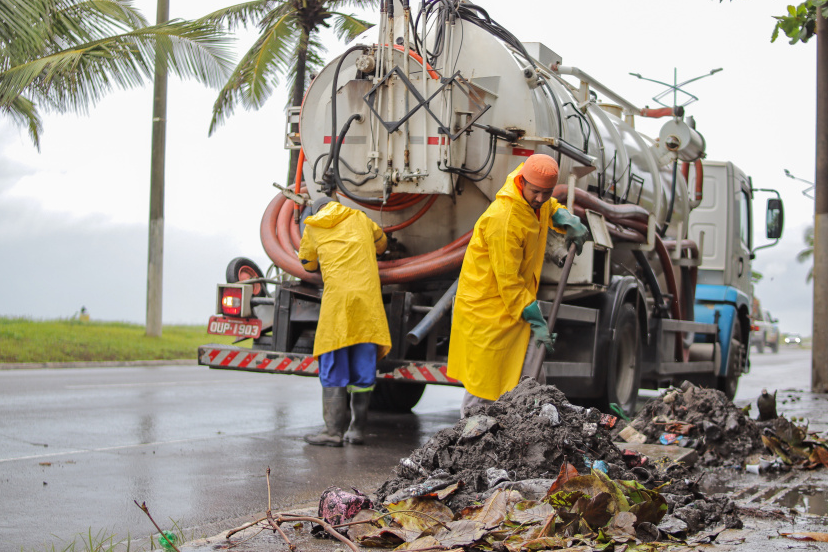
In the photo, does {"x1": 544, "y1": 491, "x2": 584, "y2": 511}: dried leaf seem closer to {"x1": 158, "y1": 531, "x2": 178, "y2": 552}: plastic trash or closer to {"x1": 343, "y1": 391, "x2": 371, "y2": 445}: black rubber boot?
{"x1": 158, "y1": 531, "x2": 178, "y2": 552}: plastic trash

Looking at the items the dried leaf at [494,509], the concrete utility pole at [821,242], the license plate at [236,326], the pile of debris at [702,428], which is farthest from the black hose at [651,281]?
the concrete utility pole at [821,242]

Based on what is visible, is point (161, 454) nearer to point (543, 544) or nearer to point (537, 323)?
point (537, 323)

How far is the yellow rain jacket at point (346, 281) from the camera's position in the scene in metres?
5.90

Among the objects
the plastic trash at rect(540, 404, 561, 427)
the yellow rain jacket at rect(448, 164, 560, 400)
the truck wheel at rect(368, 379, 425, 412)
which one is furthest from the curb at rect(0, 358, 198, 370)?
the plastic trash at rect(540, 404, 561, 427)

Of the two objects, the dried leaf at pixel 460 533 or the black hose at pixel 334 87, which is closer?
the dried leaf at pixel 460 533

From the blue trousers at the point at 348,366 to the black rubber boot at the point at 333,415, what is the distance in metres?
0.09

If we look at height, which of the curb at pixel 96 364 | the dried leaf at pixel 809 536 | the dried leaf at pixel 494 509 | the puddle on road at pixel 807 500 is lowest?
the puddle on road at pixel 807 500

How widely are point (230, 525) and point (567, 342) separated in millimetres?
3588

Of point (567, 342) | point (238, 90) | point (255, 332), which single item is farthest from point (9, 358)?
point (567, 342)

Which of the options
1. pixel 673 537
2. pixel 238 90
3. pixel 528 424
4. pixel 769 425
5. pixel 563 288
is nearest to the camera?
pixel 673 537

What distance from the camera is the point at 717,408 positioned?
619 cm

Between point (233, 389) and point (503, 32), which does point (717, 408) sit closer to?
point (503, 32)

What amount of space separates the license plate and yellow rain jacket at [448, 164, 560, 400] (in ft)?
6.18

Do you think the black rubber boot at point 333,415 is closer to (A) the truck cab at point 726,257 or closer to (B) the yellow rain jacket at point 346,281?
(B) the yellow rain jacket at point 346,281
